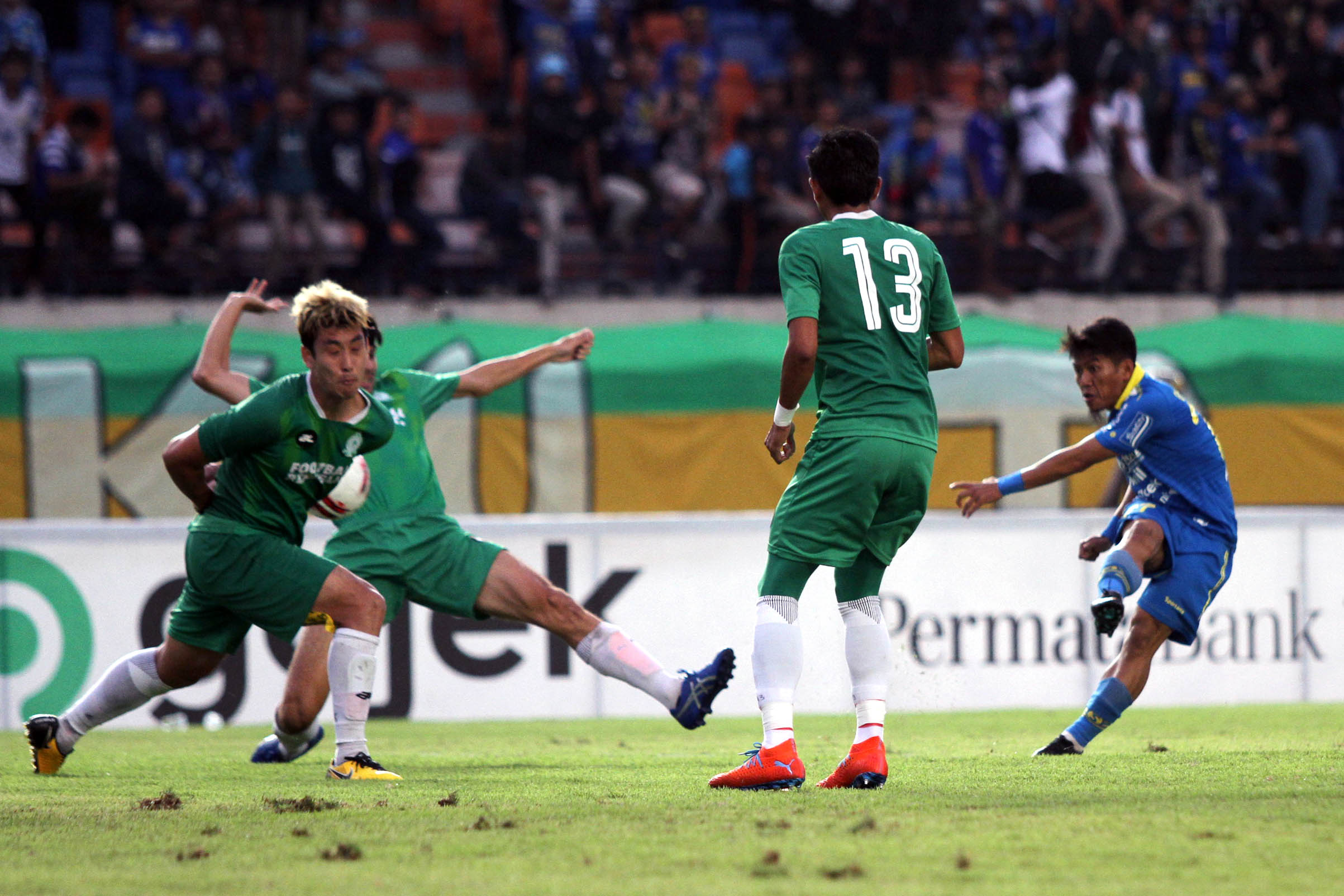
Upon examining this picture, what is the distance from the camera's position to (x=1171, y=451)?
634cm

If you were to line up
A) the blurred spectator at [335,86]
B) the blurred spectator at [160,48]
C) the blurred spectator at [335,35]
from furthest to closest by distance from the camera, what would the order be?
the blurred spectator at [335,35]
the blurred spectator at [160,48]
the blurred spectator at [335,86]

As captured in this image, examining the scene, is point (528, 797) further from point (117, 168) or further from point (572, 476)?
point (117, 168)

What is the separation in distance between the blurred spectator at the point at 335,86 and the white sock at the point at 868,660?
9.98 meters

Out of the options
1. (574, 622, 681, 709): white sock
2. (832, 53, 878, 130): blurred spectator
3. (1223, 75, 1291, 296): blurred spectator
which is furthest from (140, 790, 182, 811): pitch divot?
(1223, 75, 1291, 296): blurred spectator

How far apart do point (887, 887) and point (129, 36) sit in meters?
14.2

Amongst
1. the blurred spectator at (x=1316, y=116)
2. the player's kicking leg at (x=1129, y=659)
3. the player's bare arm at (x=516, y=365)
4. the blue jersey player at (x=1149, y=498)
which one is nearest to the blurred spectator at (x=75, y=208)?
the player's bare arm at (x=516, y=365)

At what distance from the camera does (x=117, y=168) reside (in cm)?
1330

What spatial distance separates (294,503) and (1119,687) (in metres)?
3.25

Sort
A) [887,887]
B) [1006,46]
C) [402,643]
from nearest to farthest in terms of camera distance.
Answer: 1. [887,887]
2. [402,643]
3. [1006,46]

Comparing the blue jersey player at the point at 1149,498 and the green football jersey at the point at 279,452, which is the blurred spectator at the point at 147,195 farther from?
the blue jersey player at the point at 1149,498

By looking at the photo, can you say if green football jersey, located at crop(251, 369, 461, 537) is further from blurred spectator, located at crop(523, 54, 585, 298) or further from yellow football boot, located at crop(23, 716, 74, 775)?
blurred spectator, located at crop(523, 54, 585, 298)

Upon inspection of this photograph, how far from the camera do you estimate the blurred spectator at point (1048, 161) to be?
14031mm

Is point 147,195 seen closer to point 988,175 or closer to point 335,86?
point 335,86

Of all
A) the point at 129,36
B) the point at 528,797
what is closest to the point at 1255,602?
the point at 528,797
